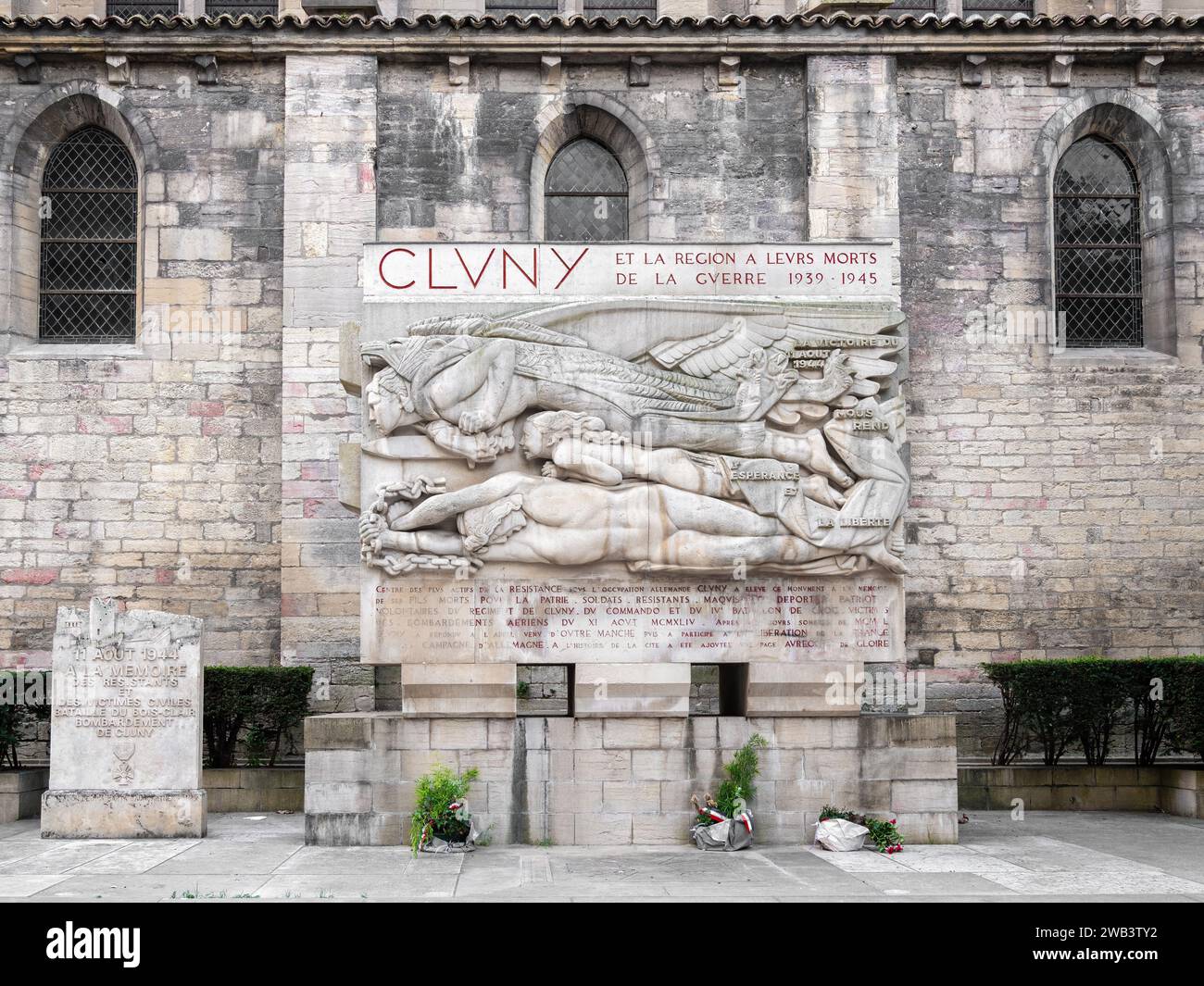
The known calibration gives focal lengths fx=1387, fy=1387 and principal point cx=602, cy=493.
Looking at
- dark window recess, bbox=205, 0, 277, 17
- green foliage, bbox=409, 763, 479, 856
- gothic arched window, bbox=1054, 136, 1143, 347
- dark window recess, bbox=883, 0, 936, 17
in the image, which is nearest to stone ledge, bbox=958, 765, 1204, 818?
gothic arched window, bbox=1054, 136, 1143, 347

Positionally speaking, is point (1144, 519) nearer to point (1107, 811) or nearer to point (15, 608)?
point (1107, 811)

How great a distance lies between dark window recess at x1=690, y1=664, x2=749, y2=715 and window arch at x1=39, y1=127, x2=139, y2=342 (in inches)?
304

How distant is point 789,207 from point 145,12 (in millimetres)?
8463

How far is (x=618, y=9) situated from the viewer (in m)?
17.6

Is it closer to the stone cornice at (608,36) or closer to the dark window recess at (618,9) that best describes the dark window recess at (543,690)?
the stone cornice at (608,36)

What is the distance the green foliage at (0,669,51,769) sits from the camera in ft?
43.6

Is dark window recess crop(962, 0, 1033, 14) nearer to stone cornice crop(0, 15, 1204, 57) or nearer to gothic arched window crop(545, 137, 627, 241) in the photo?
stone cornice crop(0, 15, 1204, 57)

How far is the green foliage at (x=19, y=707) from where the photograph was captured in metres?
13.3

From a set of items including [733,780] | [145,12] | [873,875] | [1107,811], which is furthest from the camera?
[145,12]

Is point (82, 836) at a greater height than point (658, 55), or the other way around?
point (658, 55)

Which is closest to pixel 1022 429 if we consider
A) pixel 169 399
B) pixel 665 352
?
pixel 665 352

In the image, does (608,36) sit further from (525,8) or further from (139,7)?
(139,7)

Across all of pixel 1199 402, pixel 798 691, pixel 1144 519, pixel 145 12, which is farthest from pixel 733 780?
pixel 145 12

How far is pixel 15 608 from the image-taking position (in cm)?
1520
